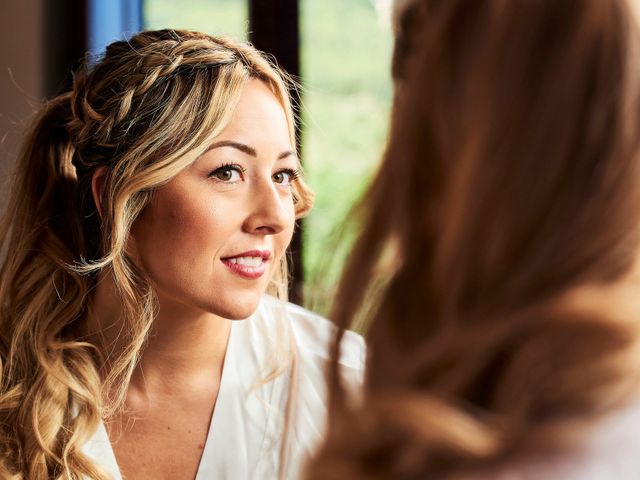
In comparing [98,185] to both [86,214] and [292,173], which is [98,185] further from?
[292,173]

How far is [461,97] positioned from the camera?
64cm

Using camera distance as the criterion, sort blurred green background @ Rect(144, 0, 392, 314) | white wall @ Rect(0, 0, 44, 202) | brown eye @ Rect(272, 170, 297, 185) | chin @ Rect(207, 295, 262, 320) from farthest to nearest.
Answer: white wall @ Rect(0, 0, 44, 202)
blurred green background @ Rect(144, 0, 392, 314)
brown eye @ Rect(272, 170, 297, 185)
chin @ Rect(207, 295, 262, 320)

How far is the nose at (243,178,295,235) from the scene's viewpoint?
1.44m

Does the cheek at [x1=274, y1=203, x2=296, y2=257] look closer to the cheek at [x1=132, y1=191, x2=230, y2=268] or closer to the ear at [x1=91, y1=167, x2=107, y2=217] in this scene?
the cheek at [x1=132, y1=191, x2=230, y2=268]

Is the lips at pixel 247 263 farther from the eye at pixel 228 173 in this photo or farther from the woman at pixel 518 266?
the woman at pixel 518 266

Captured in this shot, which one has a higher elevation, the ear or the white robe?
the ear

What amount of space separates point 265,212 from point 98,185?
0.30 metres

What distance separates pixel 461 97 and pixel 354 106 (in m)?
1.59

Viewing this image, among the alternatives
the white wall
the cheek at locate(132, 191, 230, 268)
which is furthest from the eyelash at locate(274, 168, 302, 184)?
the white wall

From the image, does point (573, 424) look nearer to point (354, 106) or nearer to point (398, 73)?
point (398, 73)

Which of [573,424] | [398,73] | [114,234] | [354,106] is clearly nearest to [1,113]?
[354,106]

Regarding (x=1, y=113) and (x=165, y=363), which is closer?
(x=165, y=363)

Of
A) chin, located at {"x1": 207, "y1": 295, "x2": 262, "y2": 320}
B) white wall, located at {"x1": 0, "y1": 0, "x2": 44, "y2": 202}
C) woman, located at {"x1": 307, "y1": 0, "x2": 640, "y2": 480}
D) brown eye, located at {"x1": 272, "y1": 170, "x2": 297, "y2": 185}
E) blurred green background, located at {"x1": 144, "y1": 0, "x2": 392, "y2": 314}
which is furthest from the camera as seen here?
white wall, located at {"x1": 0, "y1": 0, "x2": 44, "y2": 202}

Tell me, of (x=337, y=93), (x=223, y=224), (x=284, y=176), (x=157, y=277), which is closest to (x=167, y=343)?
(x=157, y=277)
